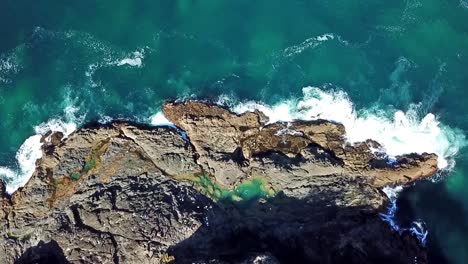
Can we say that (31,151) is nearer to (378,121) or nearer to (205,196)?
(205,196)

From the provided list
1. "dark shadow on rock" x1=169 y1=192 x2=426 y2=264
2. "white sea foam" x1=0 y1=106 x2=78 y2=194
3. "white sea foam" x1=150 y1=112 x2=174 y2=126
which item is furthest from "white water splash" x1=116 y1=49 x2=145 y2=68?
"dark shadow on rock" x1=169 y1=192 x2=426 y2=264

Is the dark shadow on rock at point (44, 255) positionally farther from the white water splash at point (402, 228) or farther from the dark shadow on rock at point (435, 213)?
the dark shadow on rock at point (435, 213)

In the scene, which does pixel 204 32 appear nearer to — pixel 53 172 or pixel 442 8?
pixel 53 172

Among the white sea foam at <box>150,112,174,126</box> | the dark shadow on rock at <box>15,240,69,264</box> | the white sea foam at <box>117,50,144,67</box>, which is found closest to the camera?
the dark shadow on rock at <box>15,240,69,264</box>

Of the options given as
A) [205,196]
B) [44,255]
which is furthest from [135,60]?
[44,255]

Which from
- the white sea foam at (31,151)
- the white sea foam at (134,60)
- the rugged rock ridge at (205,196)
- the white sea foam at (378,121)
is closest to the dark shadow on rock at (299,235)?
the rugged rock ridge at (205,196)

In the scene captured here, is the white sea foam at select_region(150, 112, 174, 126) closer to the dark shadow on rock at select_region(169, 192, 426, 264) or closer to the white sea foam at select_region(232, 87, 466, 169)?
the white sea foam at select_region(232, 87, 466, 169)
